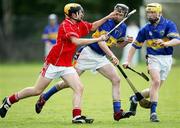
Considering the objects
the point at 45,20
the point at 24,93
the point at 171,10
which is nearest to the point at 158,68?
the point at 24,93

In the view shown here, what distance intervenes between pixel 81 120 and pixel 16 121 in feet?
4.00

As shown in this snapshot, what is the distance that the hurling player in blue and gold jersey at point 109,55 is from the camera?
43.3 ft

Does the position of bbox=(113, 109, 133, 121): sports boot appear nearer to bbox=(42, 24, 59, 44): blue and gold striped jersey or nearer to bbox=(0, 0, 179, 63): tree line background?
bbox=(42, 24, 59, 44): blue and gold striped jersey

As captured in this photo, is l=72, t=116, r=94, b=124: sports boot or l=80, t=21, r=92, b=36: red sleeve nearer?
l=72, t=116, r=94, b=124: sports boot

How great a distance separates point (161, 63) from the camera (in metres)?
13.4

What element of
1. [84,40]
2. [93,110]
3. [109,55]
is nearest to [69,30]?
[84,40]

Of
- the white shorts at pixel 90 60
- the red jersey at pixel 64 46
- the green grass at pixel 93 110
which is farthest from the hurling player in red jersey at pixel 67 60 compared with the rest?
the white shorts at pixel 90 60

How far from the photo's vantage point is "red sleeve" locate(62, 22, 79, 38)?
41.4ft

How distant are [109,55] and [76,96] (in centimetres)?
91

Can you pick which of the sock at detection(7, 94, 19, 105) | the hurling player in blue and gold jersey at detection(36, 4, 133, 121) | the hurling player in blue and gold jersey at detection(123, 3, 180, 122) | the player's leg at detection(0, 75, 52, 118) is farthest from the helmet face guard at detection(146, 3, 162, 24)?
the sock at detection(7, 94, 19, 105)

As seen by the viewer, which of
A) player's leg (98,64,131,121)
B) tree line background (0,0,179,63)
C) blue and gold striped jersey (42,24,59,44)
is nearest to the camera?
player's leg (98,64,131,121)

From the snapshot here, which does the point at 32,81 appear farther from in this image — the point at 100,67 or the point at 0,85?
the point at 100,67

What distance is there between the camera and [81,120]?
497 inches

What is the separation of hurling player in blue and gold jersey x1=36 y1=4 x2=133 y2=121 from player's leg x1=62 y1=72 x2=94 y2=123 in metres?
0.70
